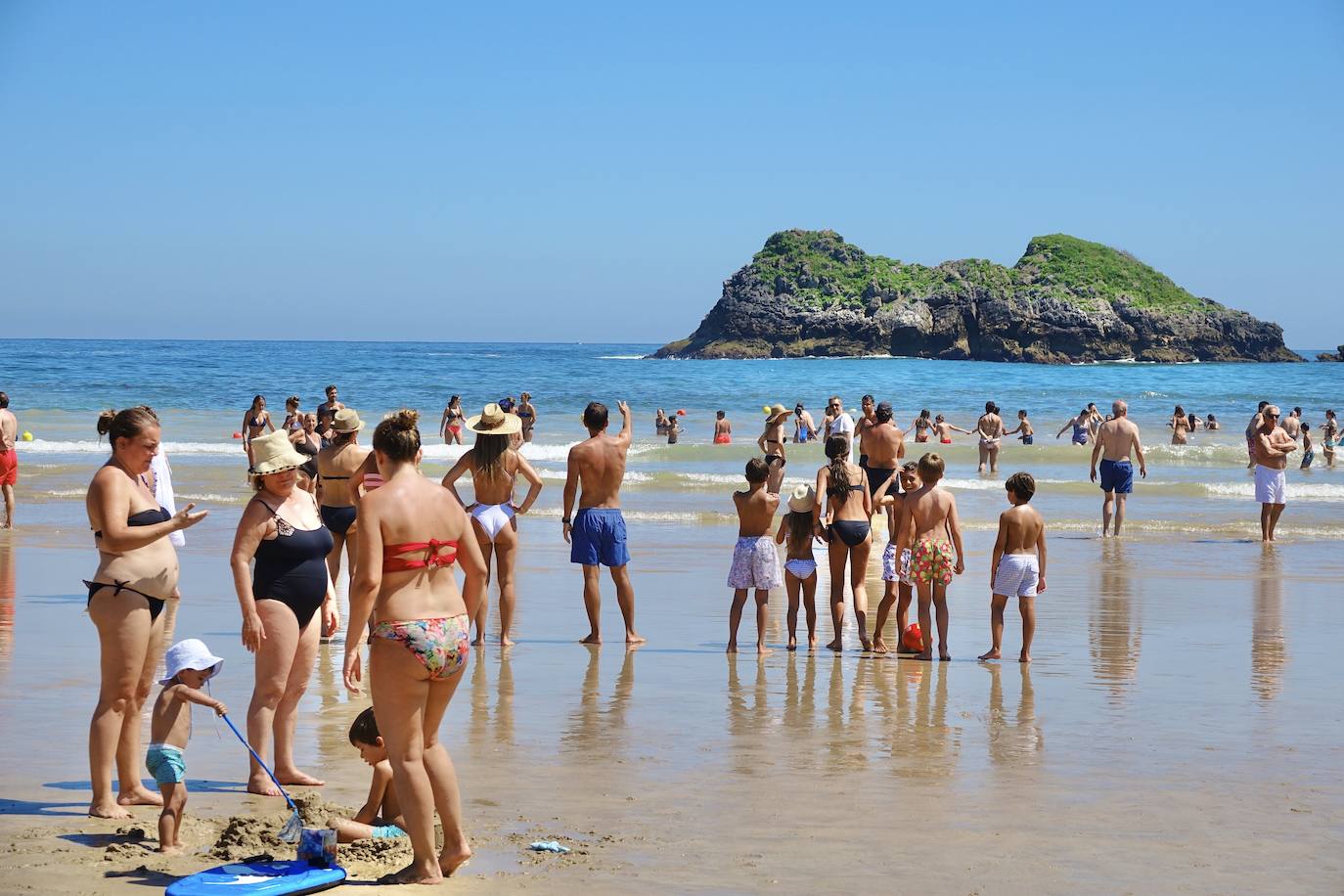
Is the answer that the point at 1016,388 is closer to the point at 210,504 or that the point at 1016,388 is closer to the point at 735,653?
the point at 210,504

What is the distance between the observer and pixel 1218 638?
973 centimetres

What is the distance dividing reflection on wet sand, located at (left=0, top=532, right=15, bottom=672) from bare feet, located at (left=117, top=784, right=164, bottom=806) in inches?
119

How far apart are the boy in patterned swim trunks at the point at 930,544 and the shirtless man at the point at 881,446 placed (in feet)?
15.0

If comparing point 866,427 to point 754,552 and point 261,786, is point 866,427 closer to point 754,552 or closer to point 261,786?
point 754,552

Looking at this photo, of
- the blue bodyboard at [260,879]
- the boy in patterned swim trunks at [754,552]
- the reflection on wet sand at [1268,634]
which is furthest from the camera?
the boy in patterned swim trunks at [754,552]

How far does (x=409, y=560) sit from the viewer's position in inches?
178

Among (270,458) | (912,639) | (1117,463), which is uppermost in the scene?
(270,458)

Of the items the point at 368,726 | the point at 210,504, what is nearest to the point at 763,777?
the point at 368,726

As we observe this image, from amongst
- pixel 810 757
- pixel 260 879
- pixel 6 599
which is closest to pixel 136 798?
pixel 260 879

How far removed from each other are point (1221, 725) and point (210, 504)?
596 inches

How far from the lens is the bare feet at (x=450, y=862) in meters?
4.57

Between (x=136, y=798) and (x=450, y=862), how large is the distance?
158cm

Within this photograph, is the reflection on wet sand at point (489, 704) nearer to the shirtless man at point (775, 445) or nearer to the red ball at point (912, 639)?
the red ball at point (912, 639)

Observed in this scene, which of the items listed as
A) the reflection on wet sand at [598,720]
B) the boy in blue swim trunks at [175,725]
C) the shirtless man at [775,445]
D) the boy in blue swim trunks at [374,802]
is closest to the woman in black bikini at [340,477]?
the reflection on wet sand at [598,720]
